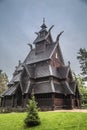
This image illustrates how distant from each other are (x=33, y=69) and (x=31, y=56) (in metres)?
4.72

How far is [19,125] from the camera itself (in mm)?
14250

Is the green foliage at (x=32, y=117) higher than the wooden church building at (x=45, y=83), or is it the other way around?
the wooden church building at (x=45, y=83)

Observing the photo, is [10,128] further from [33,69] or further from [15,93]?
[33,69]

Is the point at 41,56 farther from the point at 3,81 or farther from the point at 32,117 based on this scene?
the point at 3,81

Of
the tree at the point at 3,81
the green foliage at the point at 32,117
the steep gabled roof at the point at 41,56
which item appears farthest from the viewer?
the tree at the point at 3,81

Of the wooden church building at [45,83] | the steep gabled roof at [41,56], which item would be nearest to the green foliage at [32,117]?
the wooden church building at [45,83]

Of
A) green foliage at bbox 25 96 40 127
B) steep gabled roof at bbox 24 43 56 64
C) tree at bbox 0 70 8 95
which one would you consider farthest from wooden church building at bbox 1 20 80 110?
tree at bbox 0 70 8 95

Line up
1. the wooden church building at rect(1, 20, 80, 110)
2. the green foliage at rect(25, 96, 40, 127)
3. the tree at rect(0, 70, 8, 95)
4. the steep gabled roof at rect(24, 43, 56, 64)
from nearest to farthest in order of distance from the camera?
the green foliage at rect(25, 96, 40, 127)
the wooden church building at rect(1, 20, 80, 110)
the steep gabled roof at rect(24, 43, 56, 64)
the tree at rect(0, 70, 8, 95)

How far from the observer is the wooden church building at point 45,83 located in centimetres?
2664

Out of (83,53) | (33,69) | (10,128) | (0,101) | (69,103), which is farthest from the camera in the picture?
(0,101)

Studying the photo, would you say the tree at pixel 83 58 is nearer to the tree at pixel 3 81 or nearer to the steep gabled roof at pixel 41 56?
the steep gabled roof at pixel 41 56

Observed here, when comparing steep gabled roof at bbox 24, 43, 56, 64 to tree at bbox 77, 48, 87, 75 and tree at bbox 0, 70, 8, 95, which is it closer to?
tree at bbox 77, 48, 87, 75

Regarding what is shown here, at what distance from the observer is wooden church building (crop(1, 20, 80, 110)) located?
26.6 m

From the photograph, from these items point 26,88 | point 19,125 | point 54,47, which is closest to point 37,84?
point 26,88
